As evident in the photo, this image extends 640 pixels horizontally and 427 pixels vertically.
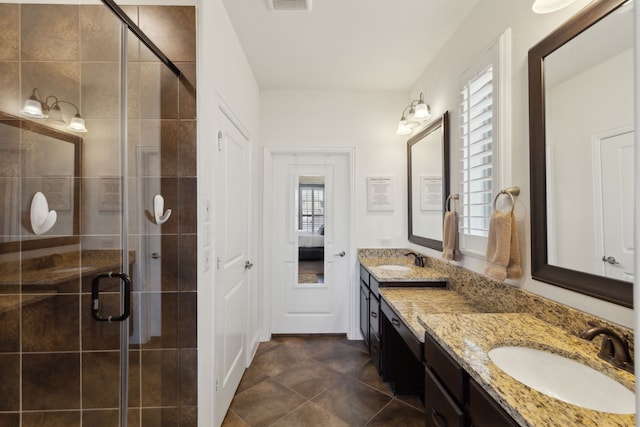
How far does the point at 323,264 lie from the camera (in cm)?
332

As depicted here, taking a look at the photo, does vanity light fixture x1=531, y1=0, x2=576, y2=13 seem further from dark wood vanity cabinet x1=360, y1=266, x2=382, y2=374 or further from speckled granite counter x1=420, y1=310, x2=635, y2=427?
dark wood vanity cabinet x1=360, y1=266, x2=382, y2=374

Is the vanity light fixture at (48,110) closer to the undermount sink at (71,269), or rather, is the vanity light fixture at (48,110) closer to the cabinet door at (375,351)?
the undermount sink at (71,269)

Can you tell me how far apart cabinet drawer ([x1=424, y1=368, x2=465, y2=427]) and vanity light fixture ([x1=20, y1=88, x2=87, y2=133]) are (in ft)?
6.36

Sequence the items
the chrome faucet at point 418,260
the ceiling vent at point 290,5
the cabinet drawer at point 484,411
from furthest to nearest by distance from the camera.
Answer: the chrome faucet at point 418,260 → the ceiling vent at point 290,5 → the cabinet drawer at point 484,411

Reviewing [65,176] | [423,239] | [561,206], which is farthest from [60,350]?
[423,239]

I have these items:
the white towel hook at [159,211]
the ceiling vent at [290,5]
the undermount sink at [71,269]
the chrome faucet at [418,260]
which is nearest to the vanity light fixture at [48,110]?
the white towel hook at [159,211]

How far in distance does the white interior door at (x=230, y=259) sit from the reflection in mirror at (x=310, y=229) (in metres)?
0.78

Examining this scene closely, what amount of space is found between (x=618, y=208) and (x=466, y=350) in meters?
0.69

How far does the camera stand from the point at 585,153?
43.6 inches

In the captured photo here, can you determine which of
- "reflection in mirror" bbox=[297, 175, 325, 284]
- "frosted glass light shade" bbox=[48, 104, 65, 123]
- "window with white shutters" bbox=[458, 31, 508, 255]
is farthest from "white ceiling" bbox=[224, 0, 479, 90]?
"frosted glass light shade" bbox=[48, 104, 65, 123]

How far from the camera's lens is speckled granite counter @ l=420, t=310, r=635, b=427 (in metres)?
0.69

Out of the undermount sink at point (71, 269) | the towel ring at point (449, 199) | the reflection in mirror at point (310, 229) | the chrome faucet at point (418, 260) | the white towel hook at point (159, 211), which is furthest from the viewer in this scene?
the reflection in mirror at point (310, 229)

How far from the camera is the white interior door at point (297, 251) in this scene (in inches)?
129

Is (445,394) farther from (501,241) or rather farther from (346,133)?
(346,133)
